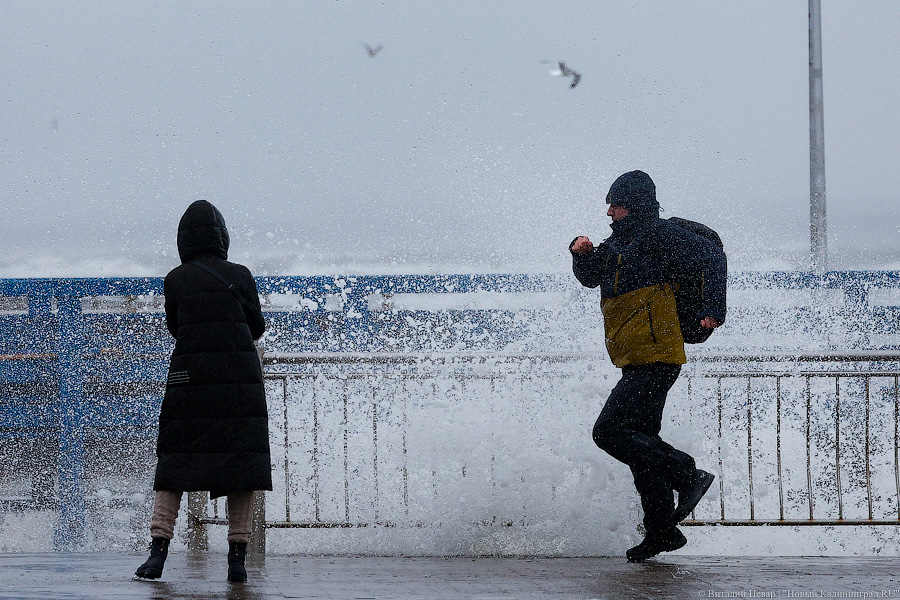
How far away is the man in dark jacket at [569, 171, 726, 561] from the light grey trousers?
68.1 inches

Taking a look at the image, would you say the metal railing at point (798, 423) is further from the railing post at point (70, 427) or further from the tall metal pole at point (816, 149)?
the tall metal pole at point (816, 149)

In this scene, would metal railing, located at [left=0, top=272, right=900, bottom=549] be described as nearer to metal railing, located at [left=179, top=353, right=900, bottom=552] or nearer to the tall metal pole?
metal railing, located at [left=179, top=353, right=900, bottom=552]

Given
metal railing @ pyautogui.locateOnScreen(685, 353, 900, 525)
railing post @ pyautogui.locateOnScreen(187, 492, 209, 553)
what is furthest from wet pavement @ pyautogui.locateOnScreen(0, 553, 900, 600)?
metal railing @ pyautogui.locateOnScreen(685, 353, 900, 525)

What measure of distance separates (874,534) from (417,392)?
3.57 metres

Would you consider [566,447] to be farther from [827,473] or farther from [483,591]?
[827,473]

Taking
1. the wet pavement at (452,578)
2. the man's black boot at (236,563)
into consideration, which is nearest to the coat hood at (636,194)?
the wet pavement at (452,578)

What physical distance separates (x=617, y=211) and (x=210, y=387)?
2189mm

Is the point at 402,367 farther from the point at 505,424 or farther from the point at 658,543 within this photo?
the point at 658,543

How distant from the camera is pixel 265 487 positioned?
438 centimetres

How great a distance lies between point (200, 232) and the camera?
441cm

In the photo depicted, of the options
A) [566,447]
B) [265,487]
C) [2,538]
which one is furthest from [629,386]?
[2,538]

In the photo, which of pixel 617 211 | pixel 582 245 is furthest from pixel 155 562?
pixel 617 211

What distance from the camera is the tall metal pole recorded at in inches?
488

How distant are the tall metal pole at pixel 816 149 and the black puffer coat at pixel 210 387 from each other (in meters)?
9.35
